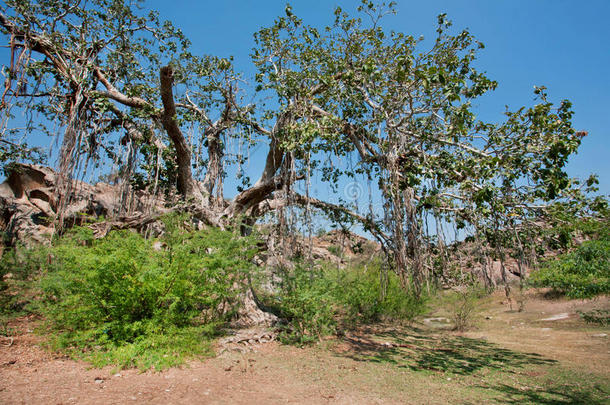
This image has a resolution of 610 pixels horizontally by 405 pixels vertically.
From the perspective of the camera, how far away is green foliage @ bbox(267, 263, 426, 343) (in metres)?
6.61

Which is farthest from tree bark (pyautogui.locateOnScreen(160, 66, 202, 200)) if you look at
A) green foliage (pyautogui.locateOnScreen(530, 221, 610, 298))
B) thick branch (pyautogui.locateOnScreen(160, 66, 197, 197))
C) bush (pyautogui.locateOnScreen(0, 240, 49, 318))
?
green foliage (pyautogui.locateOnScreen(530, 221, 610, 298))

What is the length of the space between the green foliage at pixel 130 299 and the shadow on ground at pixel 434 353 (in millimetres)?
2883

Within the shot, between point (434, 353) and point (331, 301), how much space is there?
2.30m

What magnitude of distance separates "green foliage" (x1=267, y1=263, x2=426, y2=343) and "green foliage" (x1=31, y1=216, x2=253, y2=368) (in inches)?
67.7

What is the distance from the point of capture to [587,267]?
541 cm

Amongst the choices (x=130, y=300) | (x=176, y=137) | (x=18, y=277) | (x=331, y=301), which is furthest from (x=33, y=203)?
(x=331, y=301)

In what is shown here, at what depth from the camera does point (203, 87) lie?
8.43 m

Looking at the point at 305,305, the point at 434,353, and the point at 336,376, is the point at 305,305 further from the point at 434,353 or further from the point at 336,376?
the point at 434,353

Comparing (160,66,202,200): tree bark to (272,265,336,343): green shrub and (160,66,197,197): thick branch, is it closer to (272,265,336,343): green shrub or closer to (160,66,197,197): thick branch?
(160,66,197,197): thick branch

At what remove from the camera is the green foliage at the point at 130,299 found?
14.9 feet

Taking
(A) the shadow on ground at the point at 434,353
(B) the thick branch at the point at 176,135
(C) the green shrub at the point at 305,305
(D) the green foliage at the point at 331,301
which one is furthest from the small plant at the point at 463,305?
(B) the thick branch at the point at 176,135

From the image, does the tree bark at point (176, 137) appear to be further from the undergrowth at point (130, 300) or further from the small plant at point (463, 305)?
the small plant at point (463, 305)

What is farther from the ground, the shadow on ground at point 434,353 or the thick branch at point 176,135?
the thick branch at point 176,135

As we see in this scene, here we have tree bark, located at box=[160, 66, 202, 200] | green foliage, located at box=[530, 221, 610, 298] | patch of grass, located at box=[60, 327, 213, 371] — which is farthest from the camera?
tree bark, located at box=[160, 66, 202, 200]
